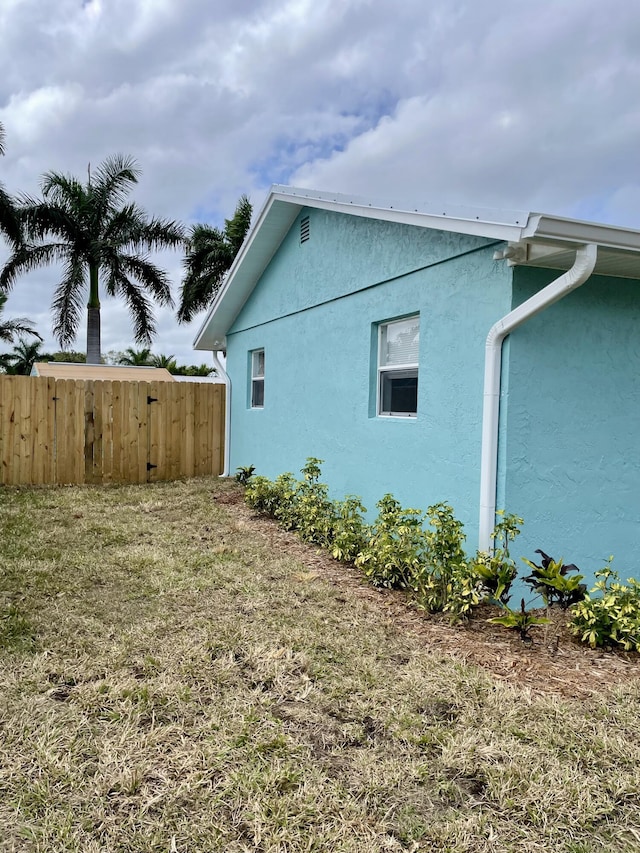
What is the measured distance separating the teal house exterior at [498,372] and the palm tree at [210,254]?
15.0m

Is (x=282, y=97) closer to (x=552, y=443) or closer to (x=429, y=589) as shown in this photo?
(x=552, y=443)

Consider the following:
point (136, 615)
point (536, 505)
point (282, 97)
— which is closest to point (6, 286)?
point (282, 97)

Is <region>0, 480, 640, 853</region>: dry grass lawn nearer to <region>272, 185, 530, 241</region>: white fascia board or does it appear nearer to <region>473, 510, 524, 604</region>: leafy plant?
<region>473, 510, 524, 604</region>: leafy plant

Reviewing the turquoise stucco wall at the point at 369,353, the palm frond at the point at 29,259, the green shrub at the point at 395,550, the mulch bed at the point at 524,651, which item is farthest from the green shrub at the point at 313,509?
the palm frond at the point at 29,259

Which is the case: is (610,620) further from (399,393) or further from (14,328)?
(14,328)

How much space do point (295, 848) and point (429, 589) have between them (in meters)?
2.68

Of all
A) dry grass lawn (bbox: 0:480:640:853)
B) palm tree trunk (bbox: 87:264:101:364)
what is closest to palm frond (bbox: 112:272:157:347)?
palm tree trunk (bbox: 87:264:101:364)

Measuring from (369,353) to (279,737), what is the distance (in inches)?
176

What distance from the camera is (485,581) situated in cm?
434

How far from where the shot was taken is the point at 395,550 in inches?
195

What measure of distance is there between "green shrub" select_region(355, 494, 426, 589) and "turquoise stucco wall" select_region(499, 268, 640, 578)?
825 mm

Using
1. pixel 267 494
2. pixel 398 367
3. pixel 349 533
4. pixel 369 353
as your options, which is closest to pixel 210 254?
pixel 267 494

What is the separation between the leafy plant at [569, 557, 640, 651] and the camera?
152 inches

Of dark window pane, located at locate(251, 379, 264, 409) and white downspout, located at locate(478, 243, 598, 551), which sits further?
dark window pane, located at locate(251, 379, 264, 409)
